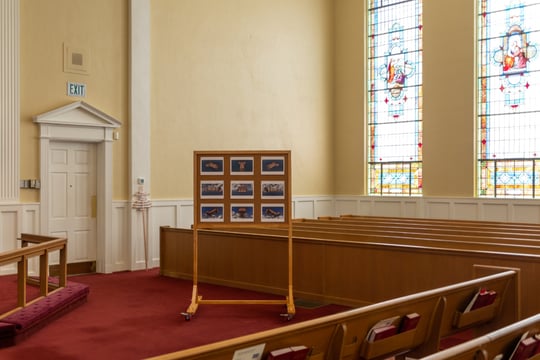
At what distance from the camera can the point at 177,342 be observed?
201 inches

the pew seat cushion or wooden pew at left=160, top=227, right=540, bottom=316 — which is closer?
the pew seat cushion

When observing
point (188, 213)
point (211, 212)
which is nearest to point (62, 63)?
point (188, 213)

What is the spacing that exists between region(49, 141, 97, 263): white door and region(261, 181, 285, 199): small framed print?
4.04 metres

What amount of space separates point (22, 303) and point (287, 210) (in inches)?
104

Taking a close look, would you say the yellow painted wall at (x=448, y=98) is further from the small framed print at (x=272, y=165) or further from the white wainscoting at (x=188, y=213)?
the small framed print at (x=272, y=165)

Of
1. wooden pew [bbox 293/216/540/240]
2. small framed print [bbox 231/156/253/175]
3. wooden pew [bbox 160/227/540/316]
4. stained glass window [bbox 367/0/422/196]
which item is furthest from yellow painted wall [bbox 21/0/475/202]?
small framed print [bbox 231/156/253/175]

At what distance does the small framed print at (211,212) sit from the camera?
20.4ft

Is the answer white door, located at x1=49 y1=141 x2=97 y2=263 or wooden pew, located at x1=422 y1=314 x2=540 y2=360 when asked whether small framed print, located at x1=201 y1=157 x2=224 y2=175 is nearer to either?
white door, located at x1=49 y1=141 x2=97 y2=263

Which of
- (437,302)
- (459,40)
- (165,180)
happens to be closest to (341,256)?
(437,302)

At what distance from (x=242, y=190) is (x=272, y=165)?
40 cm

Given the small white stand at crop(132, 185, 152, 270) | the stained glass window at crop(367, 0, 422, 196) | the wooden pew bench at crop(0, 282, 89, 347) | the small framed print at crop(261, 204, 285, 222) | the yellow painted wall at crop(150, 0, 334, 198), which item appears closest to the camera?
Result: the wooden pew bench at crop(0, 282, 89, 347)

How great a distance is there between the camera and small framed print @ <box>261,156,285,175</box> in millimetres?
6215

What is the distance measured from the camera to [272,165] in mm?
6223

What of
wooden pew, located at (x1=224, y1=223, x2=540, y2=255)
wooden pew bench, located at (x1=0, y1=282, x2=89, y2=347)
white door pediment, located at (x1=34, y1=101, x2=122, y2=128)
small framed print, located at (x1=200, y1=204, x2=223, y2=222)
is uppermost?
white door pediment, located at (x1=34, y1=101, x2=122, y2=128)
